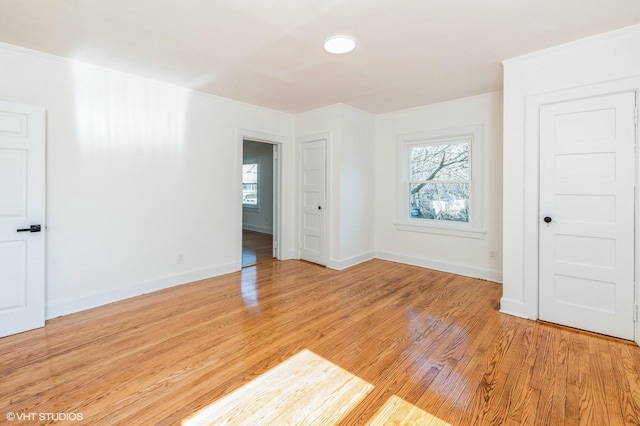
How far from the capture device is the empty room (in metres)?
1.89

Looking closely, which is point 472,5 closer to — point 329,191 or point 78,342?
point 329,191

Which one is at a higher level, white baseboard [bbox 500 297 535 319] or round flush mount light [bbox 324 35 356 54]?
round flush mount light [bbox 324 35 356 54]

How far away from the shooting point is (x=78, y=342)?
8.03ft

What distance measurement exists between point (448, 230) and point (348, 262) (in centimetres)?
161

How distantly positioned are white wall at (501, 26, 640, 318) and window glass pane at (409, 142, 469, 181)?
4.71ft

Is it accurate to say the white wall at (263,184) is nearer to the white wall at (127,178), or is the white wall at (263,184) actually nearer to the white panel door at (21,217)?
the white wall at (127,178)

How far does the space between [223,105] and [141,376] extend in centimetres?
347

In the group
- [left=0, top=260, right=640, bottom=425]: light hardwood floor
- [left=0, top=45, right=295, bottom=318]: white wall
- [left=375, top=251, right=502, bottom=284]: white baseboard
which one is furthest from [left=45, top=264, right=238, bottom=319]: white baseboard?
[left=375, top=251, right=502, bottom=284]: white baseboard

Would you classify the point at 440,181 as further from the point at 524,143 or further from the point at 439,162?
the point at 524,143

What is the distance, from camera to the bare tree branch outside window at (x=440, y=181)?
446cm

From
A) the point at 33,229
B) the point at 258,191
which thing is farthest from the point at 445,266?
the point at 258,191

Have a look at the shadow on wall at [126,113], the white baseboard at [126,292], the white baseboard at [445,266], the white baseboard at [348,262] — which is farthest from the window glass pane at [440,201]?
the shadow on wall at [126,113]

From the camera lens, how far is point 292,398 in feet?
5.92

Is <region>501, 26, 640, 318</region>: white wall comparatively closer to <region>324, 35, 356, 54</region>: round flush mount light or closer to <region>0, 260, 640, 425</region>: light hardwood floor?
<region>0, 260, 640, 425</region>: light hardwood floor
